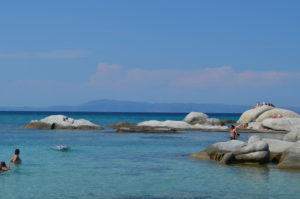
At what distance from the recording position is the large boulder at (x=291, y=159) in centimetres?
2778

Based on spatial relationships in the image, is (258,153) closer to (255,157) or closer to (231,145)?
(255,157)

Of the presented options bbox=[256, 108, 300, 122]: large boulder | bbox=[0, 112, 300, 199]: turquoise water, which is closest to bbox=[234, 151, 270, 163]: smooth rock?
bbox=[0, 112, 300, 199]: turquoise water

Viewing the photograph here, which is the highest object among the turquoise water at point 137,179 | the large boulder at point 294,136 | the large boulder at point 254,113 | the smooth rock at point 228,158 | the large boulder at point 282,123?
the large boulder at point 254,113

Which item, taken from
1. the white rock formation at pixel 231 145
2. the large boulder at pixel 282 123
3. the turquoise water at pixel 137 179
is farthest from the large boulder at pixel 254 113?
the white rock formation at pixel 231 145

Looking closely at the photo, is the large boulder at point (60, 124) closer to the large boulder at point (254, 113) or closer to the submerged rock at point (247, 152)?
the large boulder at point (254, 113)

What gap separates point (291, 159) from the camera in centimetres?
2803

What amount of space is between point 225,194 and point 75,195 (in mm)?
6264

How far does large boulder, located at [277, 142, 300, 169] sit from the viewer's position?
91.1 feet

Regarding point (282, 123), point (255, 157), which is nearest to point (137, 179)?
point (255, 157)

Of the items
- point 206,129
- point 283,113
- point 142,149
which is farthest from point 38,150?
point 283,113

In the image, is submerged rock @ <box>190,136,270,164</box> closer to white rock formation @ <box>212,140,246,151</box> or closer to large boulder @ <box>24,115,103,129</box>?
white rock formation @ <box>212,140,246,151</box>

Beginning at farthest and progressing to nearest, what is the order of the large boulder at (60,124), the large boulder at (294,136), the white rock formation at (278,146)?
the large boulder at (60,124) < the large boulder at (294,136) < the white rock formation at (278,146)

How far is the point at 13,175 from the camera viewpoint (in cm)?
2517

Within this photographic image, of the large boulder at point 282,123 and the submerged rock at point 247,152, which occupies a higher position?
the large boulder at point 282,123
